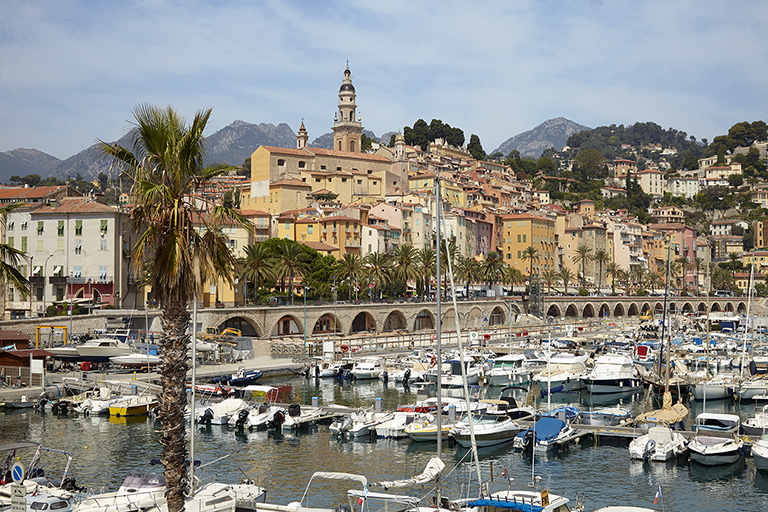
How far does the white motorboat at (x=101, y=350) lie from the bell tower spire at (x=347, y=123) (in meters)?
110

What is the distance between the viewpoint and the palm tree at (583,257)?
145625 mm

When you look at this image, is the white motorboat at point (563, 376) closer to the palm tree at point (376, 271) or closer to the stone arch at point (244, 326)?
the stone arch at point (244, 326)

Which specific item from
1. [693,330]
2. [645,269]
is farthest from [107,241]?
[645,269]

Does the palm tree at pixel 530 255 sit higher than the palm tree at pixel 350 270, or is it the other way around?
the palm tree at pixel 530 255

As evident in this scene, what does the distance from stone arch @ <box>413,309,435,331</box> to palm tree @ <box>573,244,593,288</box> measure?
55923 mm

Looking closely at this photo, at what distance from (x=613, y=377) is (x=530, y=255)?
8294 centimetres

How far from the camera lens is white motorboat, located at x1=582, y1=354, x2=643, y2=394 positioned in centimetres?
5447

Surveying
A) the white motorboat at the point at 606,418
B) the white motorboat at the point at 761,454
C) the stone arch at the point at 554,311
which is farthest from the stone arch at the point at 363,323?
the white motorboat at the point at 761,454

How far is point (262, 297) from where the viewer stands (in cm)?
9188

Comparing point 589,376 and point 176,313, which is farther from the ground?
point 176,313

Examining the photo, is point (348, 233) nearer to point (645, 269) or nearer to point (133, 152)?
point (645, 269)

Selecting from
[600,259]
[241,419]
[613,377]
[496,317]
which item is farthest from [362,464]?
[600,259]

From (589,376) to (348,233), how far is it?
195 ft

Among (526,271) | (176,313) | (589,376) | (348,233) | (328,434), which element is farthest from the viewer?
(526,271)
